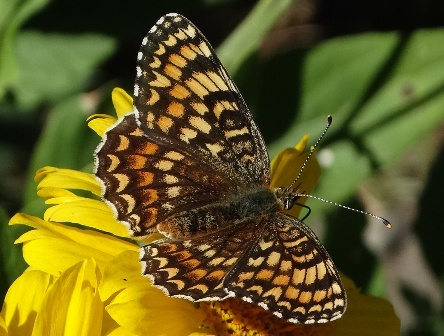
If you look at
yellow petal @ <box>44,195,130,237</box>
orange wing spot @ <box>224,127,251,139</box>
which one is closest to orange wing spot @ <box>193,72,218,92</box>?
orange wing spot @ <box>224,127,251,139</box>

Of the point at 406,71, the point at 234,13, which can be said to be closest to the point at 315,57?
the point at 406,71

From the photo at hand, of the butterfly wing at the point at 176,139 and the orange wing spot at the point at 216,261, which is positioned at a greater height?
the butterfly wing at the point at 176,139

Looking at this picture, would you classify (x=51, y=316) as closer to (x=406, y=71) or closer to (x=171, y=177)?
(x=171, y=177)

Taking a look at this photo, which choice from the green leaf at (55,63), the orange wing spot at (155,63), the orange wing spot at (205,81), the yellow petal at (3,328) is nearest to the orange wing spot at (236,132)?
the orange wing spot at (205,81)

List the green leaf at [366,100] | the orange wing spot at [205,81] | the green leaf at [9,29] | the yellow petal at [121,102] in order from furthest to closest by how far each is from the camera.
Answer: the green leaf at [366,100] → the green leaf at [9,29] → the yellow petal at [121,102] → the orange wing spot at [205,81]

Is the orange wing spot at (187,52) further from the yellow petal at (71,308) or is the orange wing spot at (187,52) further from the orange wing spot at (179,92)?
the yellow petal at (71,308)

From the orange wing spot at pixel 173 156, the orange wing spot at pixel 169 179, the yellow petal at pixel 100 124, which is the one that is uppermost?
the yellow petal at pixel 100 124
